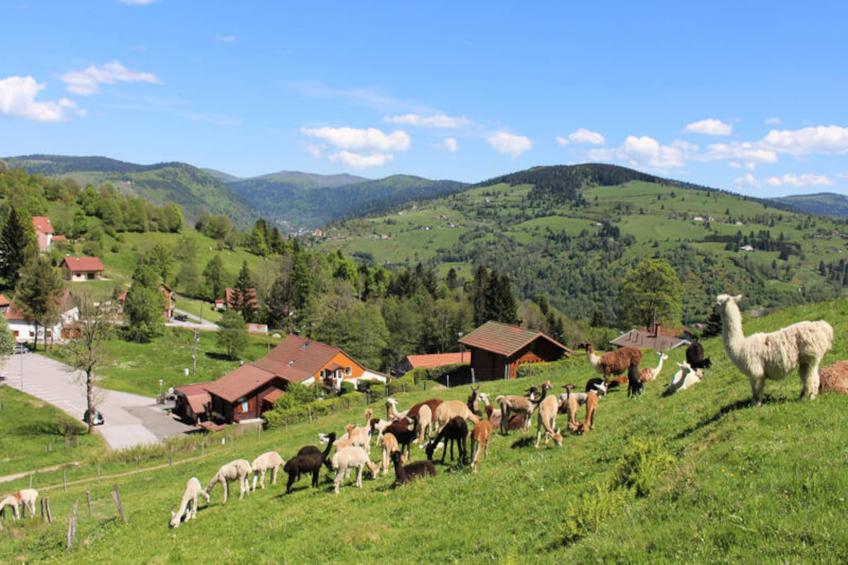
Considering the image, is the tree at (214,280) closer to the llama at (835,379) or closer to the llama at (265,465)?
the llama at (265,465)

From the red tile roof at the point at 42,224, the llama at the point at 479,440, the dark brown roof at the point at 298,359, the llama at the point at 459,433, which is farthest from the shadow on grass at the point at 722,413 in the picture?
the red tile roof at the point at 42,224

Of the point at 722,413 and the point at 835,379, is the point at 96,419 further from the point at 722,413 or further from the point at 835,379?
the point at 835,379

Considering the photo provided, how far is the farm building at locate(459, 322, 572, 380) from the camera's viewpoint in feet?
183

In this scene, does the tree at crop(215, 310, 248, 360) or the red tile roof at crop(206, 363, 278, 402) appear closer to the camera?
the red tile roof at crop(206, 363, 278, 402)

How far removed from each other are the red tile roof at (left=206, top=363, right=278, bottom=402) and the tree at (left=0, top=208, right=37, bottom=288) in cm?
6725

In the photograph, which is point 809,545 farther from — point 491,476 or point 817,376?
point 491,476

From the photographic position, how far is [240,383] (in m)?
67.6

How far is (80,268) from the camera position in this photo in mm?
125875

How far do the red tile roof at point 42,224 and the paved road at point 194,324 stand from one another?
39.1 m

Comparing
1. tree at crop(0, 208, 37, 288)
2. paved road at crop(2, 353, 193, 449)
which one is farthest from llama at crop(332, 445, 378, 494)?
tree at crop(0, 208, 37, 288)

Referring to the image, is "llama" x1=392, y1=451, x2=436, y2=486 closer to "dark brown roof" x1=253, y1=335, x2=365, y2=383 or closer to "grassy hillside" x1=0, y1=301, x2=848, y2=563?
"grassy hillside" x1=0, y1=301, x2=848, y2=563

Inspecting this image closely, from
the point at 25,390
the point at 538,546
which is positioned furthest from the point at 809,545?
the point at 25,390

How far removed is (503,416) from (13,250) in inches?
4767

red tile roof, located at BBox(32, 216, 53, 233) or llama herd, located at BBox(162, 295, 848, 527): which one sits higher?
red tile roof, located at BBox(32, 216, 53, 233)
